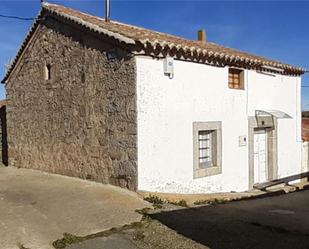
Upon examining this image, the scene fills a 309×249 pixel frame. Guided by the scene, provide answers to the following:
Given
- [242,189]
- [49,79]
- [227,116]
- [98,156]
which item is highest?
[49,79]

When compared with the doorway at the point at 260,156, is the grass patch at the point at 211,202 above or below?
below

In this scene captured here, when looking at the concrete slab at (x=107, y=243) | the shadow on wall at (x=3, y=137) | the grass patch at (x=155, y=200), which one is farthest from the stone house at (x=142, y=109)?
the concrete slab at (x=107, y=243)

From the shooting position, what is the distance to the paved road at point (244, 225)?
5469mm

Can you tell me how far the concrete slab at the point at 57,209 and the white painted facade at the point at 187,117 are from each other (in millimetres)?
1095

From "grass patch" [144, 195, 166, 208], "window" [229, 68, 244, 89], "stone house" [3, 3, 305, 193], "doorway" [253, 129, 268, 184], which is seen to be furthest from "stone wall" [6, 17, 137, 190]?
"doorway" [253, 129, 268, 184]

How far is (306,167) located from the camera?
627 inches

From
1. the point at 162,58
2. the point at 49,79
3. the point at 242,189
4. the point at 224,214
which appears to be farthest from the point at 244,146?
the point at 49,79

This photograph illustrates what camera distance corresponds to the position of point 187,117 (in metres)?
9.85

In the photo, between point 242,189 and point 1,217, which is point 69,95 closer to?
point 1,217

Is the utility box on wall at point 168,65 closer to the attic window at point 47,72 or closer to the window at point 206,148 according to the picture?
the window at point 206,148

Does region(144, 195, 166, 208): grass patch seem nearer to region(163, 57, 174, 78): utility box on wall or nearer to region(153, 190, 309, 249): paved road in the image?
region(153, 190, 309, 249): paved road

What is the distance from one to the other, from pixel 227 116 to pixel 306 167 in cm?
634

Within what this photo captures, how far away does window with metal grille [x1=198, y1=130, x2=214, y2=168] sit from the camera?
34.8 feet

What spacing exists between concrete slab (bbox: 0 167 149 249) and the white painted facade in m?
1.10
